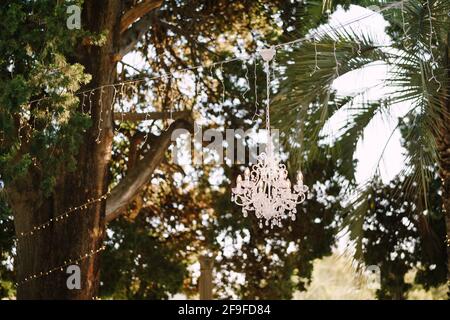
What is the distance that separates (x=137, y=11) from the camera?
36.5 feet

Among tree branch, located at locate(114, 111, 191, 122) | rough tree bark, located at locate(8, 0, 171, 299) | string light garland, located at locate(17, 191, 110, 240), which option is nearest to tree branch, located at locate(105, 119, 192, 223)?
tree branch, located at locate(114, 111, 191, 122)

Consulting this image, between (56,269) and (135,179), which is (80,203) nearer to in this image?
(56,269)

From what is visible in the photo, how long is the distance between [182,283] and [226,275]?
2.70 feet

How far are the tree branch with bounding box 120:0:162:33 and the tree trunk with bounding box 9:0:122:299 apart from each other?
0.44 meters

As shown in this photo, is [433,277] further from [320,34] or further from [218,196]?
[320,34]

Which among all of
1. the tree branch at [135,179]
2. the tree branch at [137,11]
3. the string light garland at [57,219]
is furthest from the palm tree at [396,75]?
the tree branch at [135,179]

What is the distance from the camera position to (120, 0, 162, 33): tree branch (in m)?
11.0

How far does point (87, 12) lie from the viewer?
1062 centimetres

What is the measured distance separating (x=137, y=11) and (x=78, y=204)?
106 inches

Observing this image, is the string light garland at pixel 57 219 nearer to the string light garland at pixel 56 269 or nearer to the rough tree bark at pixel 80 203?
the rough tree bark at pixel 80 203

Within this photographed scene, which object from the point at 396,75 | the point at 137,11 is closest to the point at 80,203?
the point at 137,11

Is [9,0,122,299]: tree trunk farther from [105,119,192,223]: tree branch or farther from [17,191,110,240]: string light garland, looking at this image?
[105,119,192,223]: tree branch

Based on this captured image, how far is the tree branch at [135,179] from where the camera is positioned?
11.3 metres
